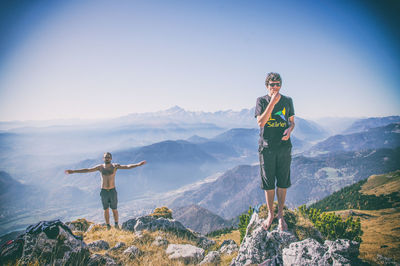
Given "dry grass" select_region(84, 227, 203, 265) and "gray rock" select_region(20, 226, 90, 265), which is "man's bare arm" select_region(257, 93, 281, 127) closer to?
"dry grass" select_region(84, 227, 203, 265)

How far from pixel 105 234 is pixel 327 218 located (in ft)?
29.6

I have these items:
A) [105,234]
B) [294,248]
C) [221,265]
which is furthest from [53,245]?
[294,248]

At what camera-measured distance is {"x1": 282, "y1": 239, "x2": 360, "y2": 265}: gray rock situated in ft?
12.9

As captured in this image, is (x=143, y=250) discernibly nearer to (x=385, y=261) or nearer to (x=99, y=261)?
(x=99, y=261)

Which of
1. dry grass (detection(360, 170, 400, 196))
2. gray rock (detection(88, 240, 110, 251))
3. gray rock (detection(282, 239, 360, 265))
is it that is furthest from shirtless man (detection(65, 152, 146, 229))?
dry grass (detection(360, 170, 400, 196))

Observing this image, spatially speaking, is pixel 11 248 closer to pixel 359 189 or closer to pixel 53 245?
pixel 53 245

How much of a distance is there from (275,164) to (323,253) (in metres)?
2.14

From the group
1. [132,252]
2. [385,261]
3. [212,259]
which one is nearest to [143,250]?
[132,252]

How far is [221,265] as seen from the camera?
A: 18.1ft

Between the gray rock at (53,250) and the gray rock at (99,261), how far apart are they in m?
0.19

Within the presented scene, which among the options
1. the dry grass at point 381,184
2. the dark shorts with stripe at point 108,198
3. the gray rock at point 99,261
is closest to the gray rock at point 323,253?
the gray rock at point 99,261

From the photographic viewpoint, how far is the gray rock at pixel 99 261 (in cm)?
527

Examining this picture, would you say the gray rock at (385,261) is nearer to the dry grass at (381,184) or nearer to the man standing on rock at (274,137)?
the man standing on rock at (274,137)

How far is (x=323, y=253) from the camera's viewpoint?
418cm
